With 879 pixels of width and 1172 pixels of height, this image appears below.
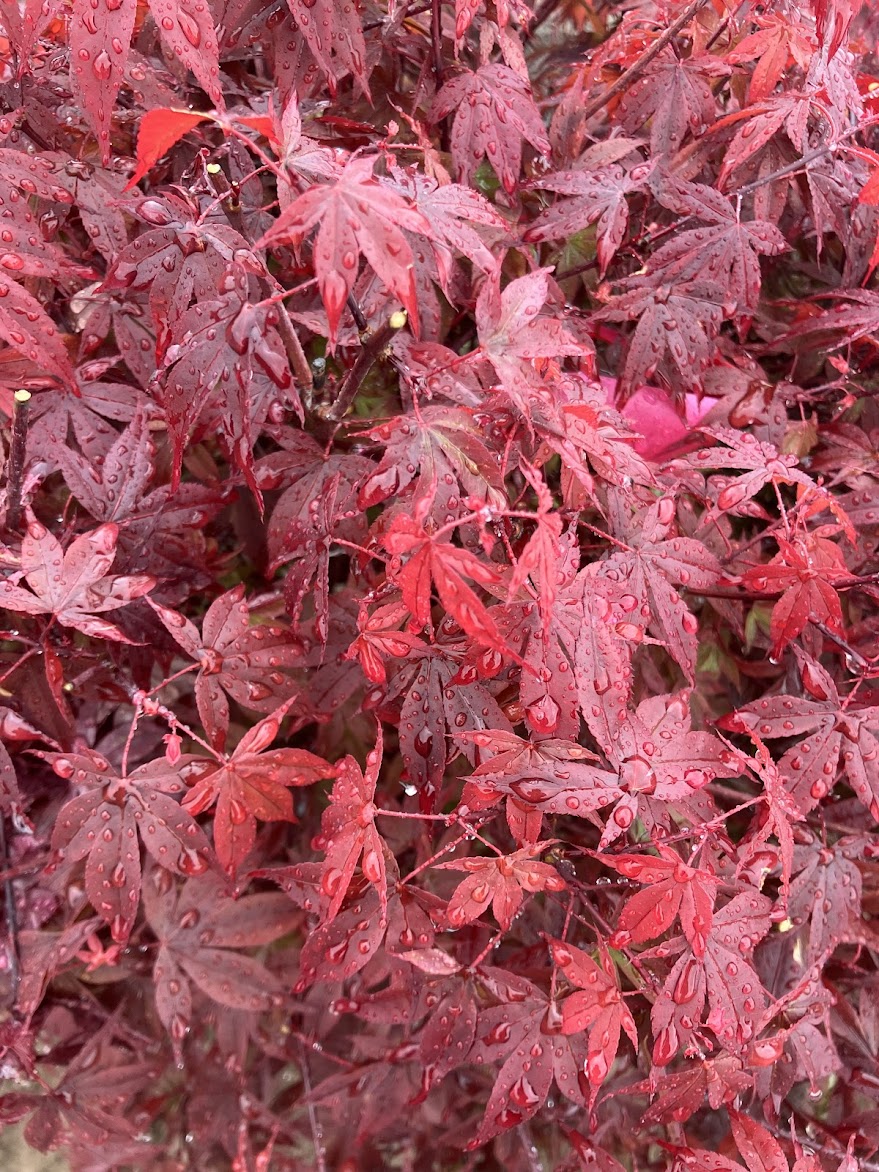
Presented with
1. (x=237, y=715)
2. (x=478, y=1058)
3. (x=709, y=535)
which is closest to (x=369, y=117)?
(x=709, y=535)

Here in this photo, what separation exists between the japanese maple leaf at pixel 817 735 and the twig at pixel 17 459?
2.54ft

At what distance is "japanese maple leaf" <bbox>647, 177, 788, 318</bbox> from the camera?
99cm

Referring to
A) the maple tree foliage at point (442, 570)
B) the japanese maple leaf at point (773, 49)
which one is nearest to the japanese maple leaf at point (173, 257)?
the maple tree foliage at point (442, 570)

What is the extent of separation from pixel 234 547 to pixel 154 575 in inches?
14.5

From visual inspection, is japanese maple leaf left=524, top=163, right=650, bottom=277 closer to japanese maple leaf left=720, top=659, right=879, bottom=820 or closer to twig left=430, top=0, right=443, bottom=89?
twig left=430, top=0, right=443, bottom=89

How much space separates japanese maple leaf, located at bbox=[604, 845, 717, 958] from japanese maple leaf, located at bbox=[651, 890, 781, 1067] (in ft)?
0.13

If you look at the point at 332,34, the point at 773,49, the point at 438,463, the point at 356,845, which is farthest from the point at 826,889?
the point at 332,34

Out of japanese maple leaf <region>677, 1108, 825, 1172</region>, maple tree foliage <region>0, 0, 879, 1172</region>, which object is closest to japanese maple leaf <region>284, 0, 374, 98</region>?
maple tree foliage <region>0, 0, 879, 1172</region>

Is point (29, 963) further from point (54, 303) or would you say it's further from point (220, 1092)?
point (54, 303)

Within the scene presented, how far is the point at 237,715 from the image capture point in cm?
133

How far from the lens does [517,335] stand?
2.25 feet

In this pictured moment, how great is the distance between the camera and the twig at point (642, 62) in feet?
3.15

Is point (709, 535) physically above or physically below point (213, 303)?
below

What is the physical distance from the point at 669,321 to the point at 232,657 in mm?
621
